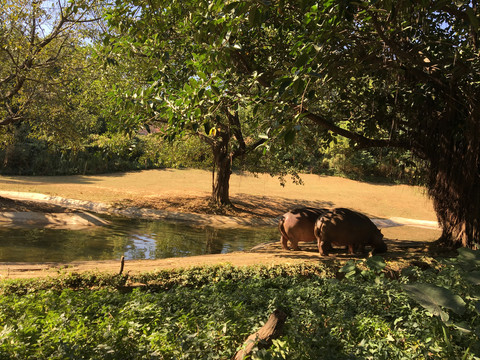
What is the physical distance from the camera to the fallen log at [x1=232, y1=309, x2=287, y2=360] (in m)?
2.92

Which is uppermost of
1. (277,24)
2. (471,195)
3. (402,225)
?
(277,24)

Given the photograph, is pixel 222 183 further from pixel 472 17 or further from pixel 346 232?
pixel 472 17

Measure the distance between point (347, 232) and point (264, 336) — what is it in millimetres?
6219

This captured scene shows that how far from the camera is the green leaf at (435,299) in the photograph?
2.85m

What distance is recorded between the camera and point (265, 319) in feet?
12.6

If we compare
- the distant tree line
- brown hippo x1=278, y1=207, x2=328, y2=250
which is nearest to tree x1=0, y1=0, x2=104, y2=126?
the distant tree line

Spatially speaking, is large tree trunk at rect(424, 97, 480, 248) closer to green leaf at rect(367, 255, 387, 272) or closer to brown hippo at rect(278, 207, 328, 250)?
brown hippo at rect(278, 207, 328, 250)

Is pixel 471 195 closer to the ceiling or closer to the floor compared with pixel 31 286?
closer to the ceiling

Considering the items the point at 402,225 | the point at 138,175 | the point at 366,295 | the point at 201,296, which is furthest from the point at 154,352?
the point at 138,175

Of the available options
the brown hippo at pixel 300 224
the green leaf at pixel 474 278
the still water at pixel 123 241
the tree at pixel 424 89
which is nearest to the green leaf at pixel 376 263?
the green leaf at pixel 474 278

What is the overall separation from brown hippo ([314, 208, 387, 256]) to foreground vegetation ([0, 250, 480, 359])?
12.0ft

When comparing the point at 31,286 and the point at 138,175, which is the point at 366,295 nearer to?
the point at 31,286

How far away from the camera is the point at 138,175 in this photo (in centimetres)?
3002

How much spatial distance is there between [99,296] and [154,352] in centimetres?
225
